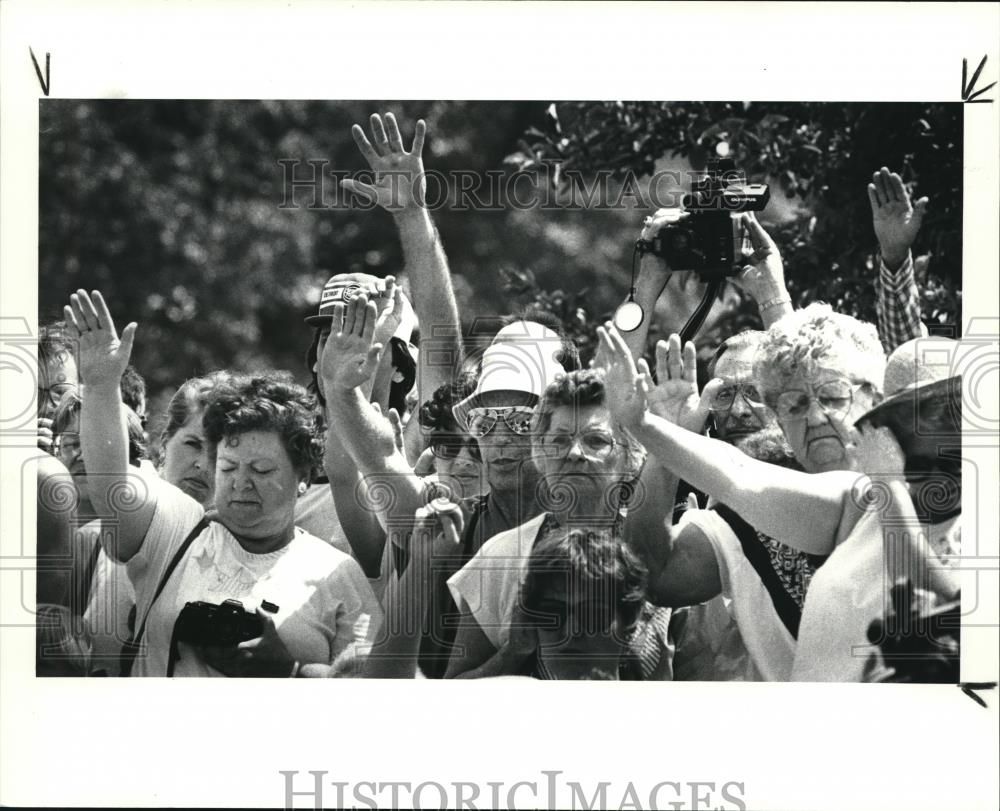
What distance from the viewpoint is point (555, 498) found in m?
5.52

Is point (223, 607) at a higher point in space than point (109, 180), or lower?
lower

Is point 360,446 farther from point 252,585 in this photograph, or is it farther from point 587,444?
point 587,444

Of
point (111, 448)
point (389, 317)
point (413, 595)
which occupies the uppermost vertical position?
point (389, 317)

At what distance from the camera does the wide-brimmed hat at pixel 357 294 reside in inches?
221

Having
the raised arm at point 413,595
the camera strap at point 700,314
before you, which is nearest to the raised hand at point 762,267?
the camera strap at point 700,314

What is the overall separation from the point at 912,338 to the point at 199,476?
2429mm

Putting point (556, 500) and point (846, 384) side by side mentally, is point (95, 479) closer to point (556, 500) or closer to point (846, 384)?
point (556, 500)

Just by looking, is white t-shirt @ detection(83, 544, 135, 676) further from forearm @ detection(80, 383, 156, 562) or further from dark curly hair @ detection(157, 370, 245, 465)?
dark curly hair @ detection(157, 370, 245, 465)

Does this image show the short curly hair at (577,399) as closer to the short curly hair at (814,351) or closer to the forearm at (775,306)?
the short curly hair at (814,351)

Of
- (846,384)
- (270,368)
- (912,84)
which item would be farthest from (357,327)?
(912,84)

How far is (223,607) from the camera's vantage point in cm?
554

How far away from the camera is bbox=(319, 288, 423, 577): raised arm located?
548cm

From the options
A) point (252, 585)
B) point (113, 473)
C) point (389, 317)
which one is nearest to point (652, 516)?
point (389, 317)

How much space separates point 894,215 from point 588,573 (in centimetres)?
162
